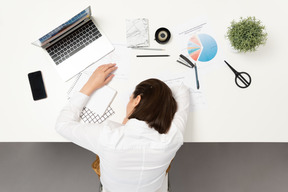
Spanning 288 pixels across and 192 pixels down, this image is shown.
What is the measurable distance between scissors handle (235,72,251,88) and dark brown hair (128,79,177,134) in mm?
382

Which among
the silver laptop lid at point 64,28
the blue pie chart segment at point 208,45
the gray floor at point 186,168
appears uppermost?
the silver laptop lid at point 64,28

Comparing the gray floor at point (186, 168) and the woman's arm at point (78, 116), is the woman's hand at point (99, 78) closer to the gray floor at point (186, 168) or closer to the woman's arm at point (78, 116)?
the woman's arm at point (78, 116)

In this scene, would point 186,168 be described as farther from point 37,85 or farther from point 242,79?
point 37,85

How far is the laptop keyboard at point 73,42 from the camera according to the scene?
1.00m

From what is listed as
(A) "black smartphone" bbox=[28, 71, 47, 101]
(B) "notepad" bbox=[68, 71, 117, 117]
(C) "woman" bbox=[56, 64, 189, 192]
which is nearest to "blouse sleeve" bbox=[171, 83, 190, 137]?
(C) "woman" bbox=[56, 64, 189, 192]

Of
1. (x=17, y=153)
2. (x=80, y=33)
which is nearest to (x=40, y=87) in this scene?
(x=80, y=33)

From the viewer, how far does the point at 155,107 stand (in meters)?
0.80

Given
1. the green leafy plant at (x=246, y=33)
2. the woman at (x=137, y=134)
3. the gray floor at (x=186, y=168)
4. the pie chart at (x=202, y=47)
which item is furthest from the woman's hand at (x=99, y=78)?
the gray floor at (x=186, y=168)

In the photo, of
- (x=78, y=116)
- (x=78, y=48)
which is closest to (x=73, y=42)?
(x=78, y=48)

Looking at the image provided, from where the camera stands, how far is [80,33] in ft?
3.29

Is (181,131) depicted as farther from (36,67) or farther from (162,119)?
(36,67)

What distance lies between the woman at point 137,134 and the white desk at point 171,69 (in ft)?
0.39

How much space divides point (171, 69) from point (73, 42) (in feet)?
1.66

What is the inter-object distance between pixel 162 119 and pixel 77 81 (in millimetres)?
480
